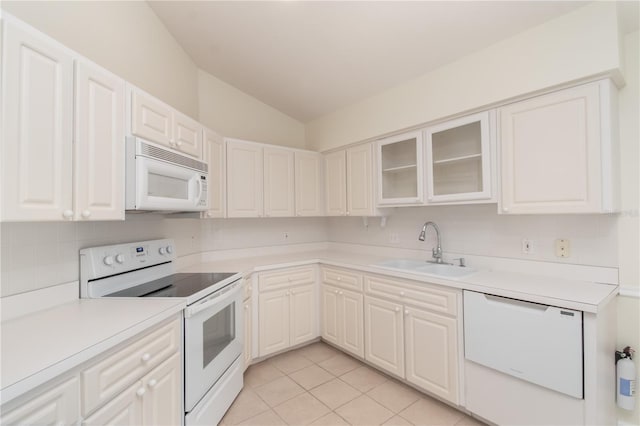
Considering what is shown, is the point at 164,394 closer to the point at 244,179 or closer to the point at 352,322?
the point at 352,322

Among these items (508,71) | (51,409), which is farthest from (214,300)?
(508,71)

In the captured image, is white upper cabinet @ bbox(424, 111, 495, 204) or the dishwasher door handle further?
white upper cabinet @ bbox(424, 111, 495, 204)

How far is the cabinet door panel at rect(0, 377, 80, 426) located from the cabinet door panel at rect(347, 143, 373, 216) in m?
2.43

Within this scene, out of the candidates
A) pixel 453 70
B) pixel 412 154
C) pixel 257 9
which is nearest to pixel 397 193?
pixel 412 154

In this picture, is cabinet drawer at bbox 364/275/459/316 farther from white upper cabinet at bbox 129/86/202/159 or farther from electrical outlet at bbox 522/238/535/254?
white upper cabinet at bbox 129/86/202/159

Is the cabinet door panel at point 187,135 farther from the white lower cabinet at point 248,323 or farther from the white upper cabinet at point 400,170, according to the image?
the white upper cabinet at point 400,170

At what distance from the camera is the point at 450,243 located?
8.37 feet

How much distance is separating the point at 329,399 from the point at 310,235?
6.37ft

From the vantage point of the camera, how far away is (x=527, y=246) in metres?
2.10

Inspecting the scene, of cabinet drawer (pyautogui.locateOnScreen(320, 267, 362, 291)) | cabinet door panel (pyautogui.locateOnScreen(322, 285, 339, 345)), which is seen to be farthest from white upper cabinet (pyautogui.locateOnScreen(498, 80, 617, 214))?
cabinet door panel (pyautogui.locateOnScreen(322, 285, 339, 345))

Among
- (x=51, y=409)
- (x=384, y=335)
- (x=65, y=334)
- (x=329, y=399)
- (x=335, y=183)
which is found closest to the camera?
(x=51, y=409)

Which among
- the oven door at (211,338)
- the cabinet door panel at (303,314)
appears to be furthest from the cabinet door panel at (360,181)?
the oven door at (211,338)

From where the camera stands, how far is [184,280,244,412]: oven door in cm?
163

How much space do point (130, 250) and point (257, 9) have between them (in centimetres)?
187
